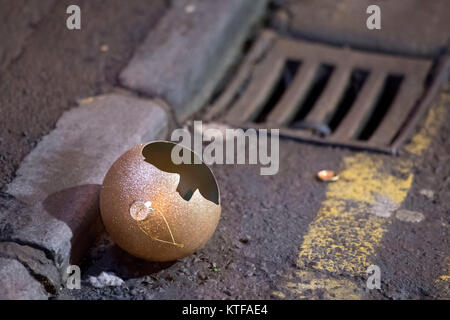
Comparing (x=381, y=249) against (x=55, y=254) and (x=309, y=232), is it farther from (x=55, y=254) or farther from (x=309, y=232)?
(x=55, y=254)

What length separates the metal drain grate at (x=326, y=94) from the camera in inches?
128

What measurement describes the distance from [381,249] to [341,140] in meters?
0.84

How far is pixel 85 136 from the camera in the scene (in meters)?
2.79

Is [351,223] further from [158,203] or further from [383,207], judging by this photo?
[158,203]

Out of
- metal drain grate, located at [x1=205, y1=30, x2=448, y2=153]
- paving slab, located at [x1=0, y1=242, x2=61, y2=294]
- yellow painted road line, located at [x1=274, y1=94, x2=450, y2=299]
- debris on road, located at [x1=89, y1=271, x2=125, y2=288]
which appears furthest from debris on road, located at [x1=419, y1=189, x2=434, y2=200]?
paving slab, located at [x1=0, y1=242, x2=61, y2=294]

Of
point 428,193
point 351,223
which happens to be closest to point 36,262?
point 351,223

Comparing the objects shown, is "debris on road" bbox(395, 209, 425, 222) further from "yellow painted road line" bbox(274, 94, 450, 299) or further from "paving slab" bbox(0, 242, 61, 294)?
"paving slab" bbox(0, 242, 61, 294)

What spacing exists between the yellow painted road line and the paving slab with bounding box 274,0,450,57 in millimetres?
734

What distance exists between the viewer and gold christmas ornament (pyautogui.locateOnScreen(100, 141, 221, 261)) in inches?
83.8

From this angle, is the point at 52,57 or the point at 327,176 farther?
the point at 52,57

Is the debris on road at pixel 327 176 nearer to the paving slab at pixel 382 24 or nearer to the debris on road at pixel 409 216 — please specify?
the debris on road at pixel 409 216

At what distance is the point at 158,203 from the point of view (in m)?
2.12

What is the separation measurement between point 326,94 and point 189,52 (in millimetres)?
848
